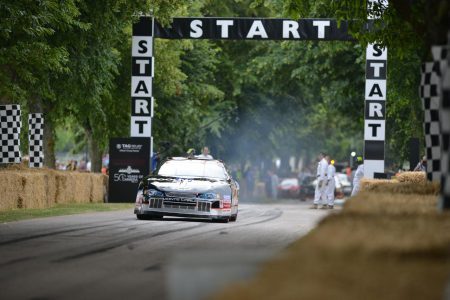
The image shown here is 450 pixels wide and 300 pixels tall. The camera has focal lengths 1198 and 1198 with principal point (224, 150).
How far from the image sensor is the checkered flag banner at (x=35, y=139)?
33750mm

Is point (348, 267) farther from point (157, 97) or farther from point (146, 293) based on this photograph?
point (157, 97)

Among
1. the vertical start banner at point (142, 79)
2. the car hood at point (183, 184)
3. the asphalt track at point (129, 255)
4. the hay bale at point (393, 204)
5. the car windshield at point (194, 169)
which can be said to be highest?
the vertical start banner at point (142, 79)

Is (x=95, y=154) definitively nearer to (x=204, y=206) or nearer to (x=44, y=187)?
(x=44, y=187)

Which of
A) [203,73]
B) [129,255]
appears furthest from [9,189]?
[203,73]

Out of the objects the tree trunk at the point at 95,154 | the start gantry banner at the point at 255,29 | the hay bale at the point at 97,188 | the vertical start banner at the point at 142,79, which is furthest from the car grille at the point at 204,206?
the tree trunk at the point at 95,154

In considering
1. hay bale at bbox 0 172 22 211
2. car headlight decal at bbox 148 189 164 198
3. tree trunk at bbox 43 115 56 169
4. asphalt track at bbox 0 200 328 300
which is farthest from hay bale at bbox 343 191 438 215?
tree trunk at bbox 43 115 56 169

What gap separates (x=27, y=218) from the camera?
970 inches

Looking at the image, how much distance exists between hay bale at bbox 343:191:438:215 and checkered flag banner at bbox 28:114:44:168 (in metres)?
22.4

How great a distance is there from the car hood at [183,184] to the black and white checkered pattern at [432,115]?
34.2 feet

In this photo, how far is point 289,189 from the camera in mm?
74000

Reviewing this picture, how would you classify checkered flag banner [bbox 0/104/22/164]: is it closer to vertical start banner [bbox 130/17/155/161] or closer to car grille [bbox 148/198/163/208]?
vertical start banner [bbox 130/17/155/161]

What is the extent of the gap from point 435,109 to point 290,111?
47.0 metres

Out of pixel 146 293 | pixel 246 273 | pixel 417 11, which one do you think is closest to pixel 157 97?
pixel 417 11

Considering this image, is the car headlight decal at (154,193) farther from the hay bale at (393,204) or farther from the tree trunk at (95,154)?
the tree trunk at (95,154)
